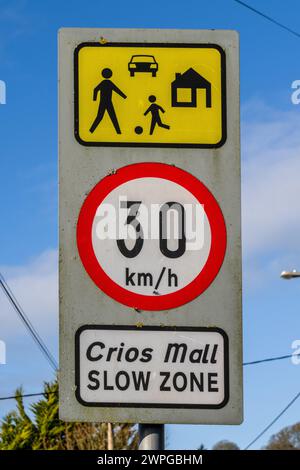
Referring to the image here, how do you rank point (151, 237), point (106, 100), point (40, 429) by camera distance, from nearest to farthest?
point (151, 237), point (106, 100), point (40, 429)

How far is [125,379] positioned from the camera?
3.43m

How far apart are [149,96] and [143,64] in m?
0.13

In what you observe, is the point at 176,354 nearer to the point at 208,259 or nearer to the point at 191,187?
the point at 208,259

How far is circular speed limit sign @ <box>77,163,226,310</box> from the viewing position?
3.46 m

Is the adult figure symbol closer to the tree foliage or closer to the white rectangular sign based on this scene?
the white rectangular sign

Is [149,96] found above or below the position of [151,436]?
above

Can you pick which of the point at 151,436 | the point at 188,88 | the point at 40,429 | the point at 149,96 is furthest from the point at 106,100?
the point at 40,429

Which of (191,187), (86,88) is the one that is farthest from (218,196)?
(86,88)

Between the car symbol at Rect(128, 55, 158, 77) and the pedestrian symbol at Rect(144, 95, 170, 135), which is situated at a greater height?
the car symbol at Rect(128, 55, 158, 77)

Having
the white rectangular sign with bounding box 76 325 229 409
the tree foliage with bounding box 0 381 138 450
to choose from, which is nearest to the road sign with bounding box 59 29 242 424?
the white rectangular sign with bounding box 76 325 229 409

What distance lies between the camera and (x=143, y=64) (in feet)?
11.8

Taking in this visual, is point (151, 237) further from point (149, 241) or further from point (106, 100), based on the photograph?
point (106, 100)

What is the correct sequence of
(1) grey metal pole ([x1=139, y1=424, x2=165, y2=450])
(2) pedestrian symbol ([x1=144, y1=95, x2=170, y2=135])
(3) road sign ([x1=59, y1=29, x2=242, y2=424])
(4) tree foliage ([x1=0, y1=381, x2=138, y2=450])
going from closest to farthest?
(1) grey metal pole ([x1=139, y1=424, x2=165, y2=450]), (3) road sign ([x1=59, y1=29, x2=242, y2=424]), (2) pedestrian symbol ([x1=144, y1=95, x2=170, y2=135]), (4) tree foliage ([x1=0, y1=381, x2=138, y2=450])

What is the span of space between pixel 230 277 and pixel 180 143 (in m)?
0.46
